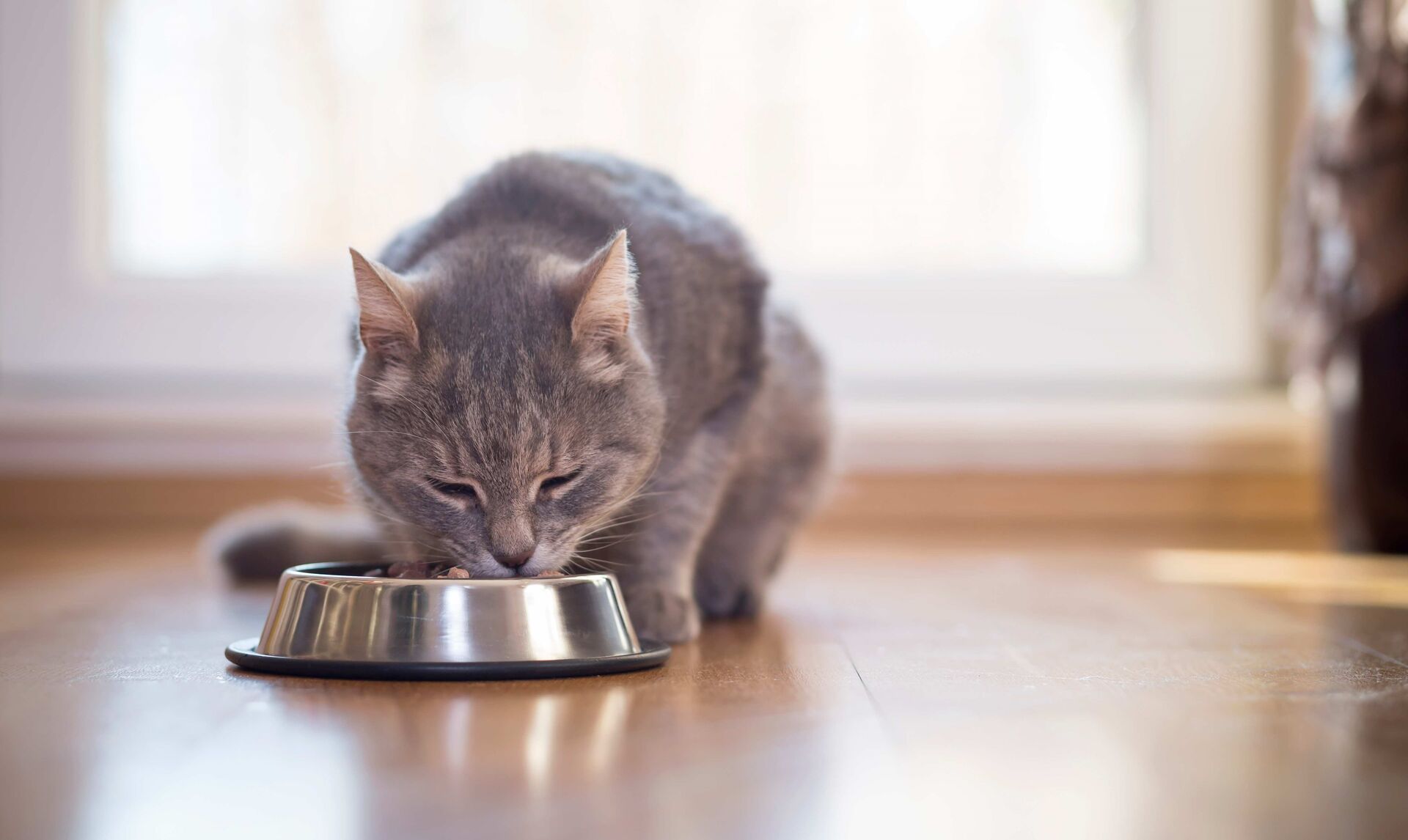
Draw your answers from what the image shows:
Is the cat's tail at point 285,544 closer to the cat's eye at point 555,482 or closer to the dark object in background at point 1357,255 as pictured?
the cat's eye at point 555,482

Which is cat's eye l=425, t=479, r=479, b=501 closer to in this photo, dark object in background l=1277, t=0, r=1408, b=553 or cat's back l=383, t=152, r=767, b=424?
cat's back l=383, t=152, r=767, b=424

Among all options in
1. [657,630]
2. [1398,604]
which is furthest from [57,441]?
[1398,604]

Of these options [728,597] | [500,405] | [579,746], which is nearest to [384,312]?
[500,405]

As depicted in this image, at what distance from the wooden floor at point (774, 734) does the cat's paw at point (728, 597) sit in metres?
0.10

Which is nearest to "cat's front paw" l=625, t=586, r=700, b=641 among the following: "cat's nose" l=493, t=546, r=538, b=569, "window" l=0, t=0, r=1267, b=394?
Result: "cat's nose" l=493, t=546, r=538, b=569

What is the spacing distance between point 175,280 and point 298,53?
602 millimetres

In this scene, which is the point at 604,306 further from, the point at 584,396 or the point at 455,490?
the point at 455,490

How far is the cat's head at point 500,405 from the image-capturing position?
129cm

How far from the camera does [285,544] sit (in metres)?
1.97

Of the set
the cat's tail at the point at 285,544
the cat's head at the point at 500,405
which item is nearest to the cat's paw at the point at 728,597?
the cat's head at the point at 500,405

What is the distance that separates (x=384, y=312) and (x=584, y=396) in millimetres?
214

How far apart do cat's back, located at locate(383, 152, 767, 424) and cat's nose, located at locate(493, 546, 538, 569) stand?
0.31m

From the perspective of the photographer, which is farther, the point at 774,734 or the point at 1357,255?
the point at 1357,255

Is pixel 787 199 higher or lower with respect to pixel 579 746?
higher
